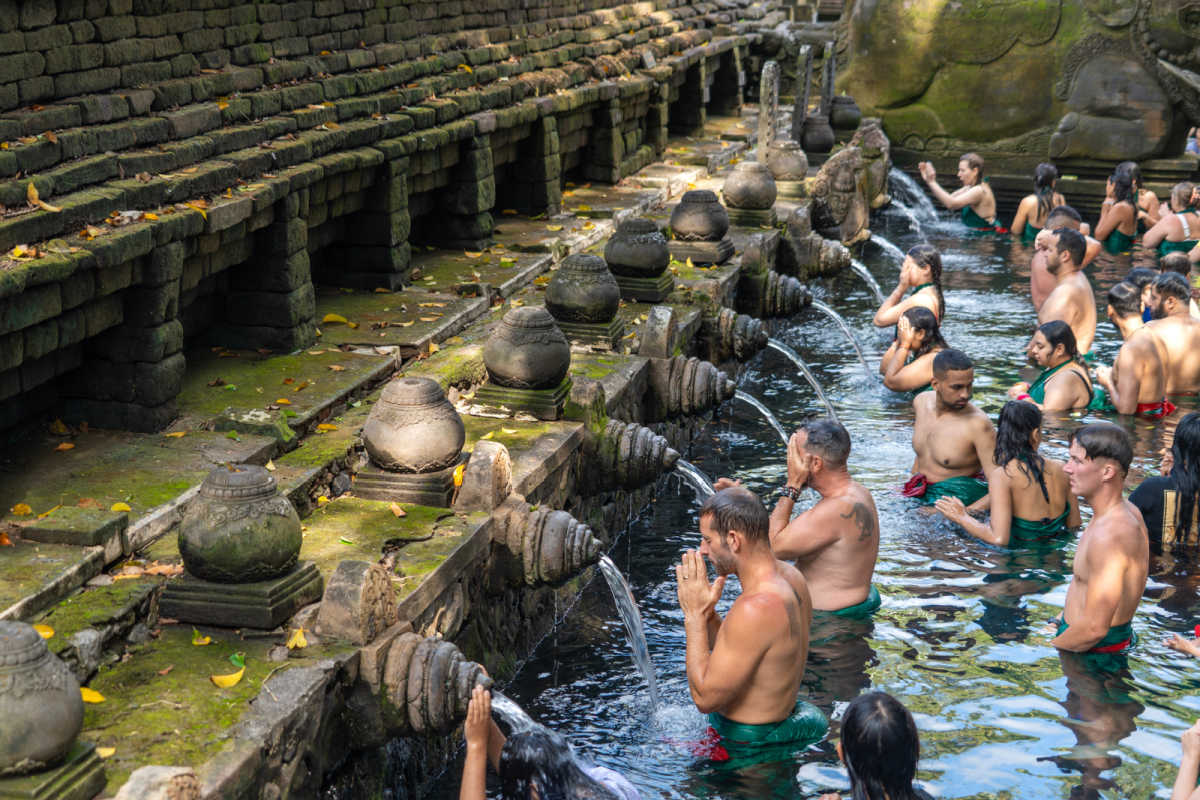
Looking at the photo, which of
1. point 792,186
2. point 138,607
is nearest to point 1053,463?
point 138,607

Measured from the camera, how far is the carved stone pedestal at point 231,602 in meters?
4.64

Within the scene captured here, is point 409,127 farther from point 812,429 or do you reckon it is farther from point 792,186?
point 792,186

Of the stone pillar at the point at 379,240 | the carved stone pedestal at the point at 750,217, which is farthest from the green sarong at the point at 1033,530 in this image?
the carved stone pedestal at the point at 750,217

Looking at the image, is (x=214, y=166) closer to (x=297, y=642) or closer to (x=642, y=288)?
(x=297, y=642)

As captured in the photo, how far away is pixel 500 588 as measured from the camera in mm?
5965

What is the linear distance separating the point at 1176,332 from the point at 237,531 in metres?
8.14

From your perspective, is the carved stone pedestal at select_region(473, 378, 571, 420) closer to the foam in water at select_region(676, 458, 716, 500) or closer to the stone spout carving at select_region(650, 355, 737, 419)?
the foam in water at select_region(676, 458, 716, 500)

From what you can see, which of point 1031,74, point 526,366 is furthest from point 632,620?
point 1031,74

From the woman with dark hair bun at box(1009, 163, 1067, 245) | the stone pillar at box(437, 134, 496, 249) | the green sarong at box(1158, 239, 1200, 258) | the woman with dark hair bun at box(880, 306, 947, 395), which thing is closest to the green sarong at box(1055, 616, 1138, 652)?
the woman with dark hair bun at box(880, 306, 947, 395)

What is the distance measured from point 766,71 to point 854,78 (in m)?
5.84

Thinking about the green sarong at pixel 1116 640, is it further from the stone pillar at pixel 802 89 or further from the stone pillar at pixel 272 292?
the stone pillar at pixel 802 89

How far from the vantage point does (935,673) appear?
621 centimetres

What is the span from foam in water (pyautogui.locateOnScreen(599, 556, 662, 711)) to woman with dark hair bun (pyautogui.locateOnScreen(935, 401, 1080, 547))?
6.36 ft

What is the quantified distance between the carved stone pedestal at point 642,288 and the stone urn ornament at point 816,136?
9806 mm
